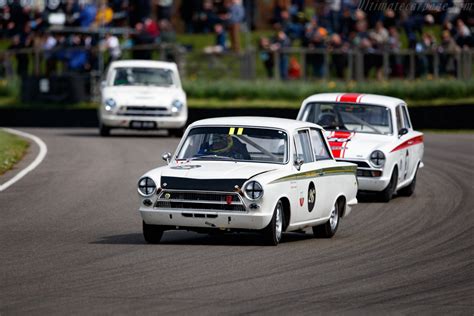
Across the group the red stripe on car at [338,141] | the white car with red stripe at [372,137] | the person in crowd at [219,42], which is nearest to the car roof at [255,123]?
the red stripe on car at [338,141]

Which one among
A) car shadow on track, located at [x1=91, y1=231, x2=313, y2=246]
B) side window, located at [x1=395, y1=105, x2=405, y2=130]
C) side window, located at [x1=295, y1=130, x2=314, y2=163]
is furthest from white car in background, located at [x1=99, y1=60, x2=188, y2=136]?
side window, located at [x1=295, y1=130, x2=314, y2=163]

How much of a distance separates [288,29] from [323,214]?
23.1m

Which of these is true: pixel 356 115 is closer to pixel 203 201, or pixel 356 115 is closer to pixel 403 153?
pixel 403 153

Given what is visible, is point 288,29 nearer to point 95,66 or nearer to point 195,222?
point 95,66

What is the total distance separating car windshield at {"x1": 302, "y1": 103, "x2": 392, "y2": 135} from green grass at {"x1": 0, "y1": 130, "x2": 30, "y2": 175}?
516 centimetres

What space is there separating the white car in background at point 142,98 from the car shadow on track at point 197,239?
14.4 metres

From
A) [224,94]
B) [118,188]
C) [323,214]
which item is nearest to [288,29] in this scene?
[224,94]

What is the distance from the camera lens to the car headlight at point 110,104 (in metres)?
27.0

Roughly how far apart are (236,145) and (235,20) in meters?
23.1

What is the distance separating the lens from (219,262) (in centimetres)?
1025

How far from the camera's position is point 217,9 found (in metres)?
37.4

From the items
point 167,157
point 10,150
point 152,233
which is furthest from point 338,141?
point 10,150

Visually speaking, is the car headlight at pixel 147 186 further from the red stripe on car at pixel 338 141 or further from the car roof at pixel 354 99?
the car roof at pixel 354 99

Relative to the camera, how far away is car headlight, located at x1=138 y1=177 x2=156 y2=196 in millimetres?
11297
